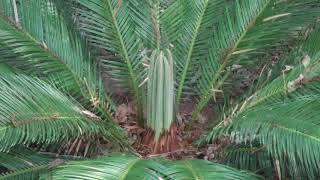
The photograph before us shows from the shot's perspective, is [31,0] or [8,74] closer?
[8,74]

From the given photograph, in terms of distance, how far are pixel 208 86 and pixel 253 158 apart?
1.91ft

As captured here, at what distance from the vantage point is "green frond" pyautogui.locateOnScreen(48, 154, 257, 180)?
2203 mm

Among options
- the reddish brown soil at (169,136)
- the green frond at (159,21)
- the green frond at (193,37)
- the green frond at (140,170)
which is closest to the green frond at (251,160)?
the reddish brown soil at (169,136)

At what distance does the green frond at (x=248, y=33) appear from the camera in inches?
124

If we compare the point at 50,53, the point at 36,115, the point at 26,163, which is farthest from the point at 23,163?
the point at 50,53

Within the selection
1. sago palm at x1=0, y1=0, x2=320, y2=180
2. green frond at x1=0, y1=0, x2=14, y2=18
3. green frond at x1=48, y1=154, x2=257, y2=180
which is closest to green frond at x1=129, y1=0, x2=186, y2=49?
sago palm at x1=0, y1=0, x2=320, y2=180

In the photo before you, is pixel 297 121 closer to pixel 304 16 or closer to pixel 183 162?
pixel 183 162

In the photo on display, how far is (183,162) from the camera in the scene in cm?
256

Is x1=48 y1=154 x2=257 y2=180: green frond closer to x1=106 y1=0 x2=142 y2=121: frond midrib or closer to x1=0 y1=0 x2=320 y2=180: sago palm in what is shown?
x1=0 y1=0 x2=320 y2=180: sago palm

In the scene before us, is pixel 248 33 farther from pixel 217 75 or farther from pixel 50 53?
pixel 50 53

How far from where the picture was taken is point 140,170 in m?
2.30

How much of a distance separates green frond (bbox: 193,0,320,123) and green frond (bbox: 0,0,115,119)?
23.7 inches

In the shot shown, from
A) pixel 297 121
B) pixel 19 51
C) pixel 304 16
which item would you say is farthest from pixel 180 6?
pixel 297 121

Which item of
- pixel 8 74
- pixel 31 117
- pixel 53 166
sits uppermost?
pixel 8 74
